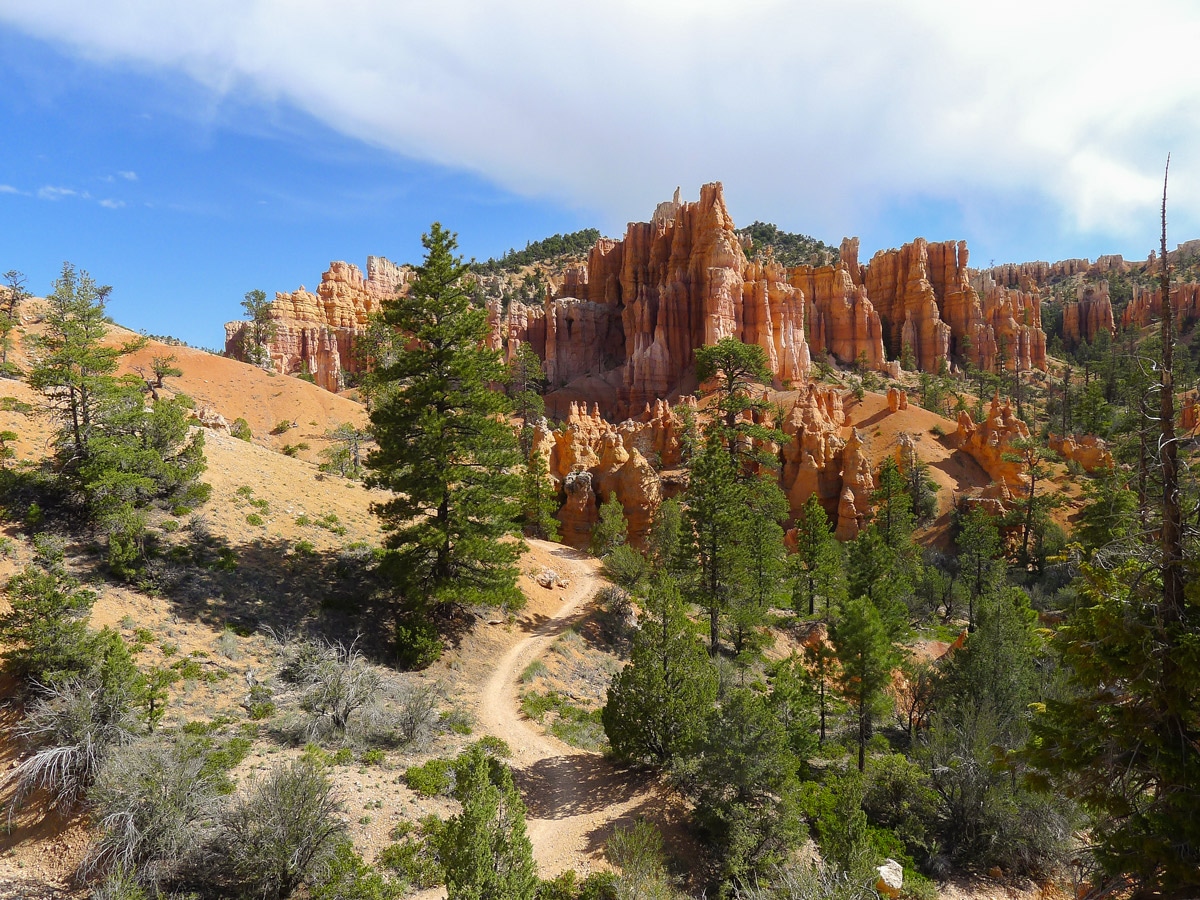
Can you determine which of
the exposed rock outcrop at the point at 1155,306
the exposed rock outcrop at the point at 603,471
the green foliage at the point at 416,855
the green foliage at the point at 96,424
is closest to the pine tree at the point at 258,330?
the exposed rock outcrop at the point at 603,471

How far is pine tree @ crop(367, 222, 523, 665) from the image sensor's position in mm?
18250

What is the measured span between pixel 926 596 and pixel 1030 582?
803 centimetres

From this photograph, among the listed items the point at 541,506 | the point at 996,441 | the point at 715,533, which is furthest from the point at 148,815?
the point at 996,441

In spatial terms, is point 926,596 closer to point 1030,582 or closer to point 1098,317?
point 1030,582

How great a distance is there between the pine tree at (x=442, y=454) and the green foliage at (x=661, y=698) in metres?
5.65

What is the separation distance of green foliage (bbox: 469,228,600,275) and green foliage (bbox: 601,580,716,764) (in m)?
121

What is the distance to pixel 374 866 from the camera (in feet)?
34.6

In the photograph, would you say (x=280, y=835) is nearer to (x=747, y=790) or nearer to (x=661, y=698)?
(x=661, y=698)

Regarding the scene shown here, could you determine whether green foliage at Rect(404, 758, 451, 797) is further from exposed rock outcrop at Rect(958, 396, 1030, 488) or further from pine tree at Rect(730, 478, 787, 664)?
exposed rock outcrop at Rect(958, 396, 1030, 488)

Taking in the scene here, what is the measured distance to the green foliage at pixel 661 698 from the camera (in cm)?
1423

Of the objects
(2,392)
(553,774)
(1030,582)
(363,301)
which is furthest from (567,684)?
(363,301)

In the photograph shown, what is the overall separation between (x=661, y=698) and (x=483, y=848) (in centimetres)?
687

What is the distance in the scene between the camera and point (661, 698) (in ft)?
47.0

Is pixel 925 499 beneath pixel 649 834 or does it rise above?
above
